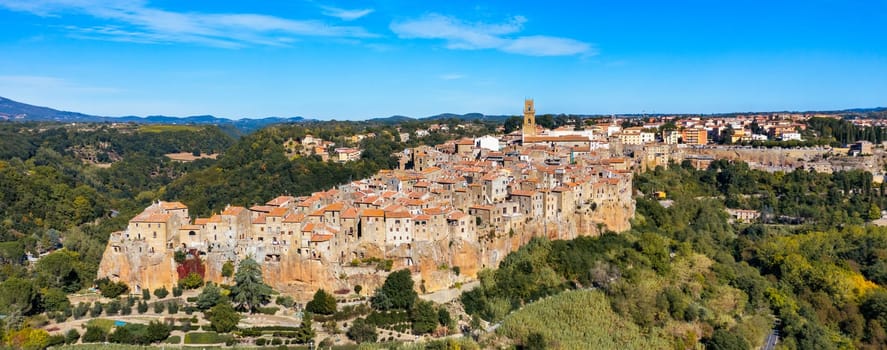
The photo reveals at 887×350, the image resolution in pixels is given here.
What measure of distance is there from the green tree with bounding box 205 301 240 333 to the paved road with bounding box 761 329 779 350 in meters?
30.0

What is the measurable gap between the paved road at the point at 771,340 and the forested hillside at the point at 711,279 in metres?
0.47

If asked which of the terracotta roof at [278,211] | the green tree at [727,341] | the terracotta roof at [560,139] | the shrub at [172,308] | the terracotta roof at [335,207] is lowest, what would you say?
the green tree at [727,341]

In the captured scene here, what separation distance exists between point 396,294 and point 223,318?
8.57 meters

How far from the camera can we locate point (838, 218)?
5869 centimetres

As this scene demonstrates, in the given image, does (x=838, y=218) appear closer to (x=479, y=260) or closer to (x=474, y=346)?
(x=479, y=260)

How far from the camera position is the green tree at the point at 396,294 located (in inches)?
1368

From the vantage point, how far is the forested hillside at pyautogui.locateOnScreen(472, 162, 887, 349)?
3875 cm

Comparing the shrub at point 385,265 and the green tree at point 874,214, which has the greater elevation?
the shrub at point 385,265

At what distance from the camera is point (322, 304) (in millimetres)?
34219

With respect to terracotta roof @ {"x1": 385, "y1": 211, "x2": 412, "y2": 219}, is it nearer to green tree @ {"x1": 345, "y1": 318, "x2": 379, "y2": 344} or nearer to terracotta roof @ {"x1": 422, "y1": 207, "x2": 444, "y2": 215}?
terracotta roof @ {"x1": 422, "y1": 207, "x2": 444, "y2": 215}

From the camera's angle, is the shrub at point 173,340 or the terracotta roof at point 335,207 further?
the terracotta roof at point 335,207

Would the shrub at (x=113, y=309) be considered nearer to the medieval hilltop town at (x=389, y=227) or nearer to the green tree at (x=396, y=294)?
the medieval hilltop town at (x=389, y=227)

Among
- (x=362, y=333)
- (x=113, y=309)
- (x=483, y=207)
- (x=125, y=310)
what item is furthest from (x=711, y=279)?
(x=113, y=309)

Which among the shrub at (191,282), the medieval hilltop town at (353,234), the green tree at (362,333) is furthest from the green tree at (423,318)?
the shrub at (191,282)
